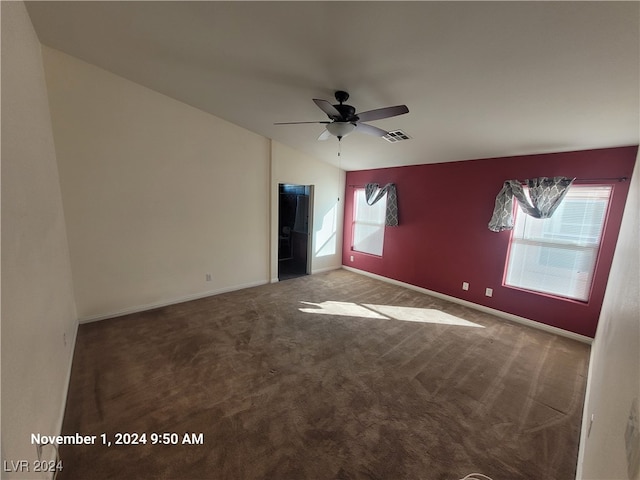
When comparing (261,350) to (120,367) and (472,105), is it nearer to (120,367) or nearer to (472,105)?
(120,367)

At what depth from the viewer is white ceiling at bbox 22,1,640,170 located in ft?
4.95

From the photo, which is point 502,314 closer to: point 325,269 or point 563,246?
point 563,246

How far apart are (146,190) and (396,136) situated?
342 centimetres

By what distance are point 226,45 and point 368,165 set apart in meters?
3.36

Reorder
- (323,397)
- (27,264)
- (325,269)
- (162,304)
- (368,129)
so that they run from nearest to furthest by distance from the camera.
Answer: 1. (27,264)
2. (323,397)
3. (368,129)
4. (162,304)
5. (325,269)

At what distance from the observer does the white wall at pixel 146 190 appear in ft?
9.41

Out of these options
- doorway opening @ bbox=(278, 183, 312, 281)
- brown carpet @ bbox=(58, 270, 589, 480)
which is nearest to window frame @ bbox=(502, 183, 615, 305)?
brown carpet @ bbox=(58, 270, 589, 480)

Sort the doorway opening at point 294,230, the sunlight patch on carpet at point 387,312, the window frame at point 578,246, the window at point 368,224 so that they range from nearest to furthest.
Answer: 1. the window frame at point 578,246
2. the sunlight patch on carpet at point 387,312
3. the window at point 368,224
4. the doorway opening at point 294,230

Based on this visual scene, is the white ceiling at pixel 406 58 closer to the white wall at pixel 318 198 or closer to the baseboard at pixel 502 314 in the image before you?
the white wall at pixel 318 198

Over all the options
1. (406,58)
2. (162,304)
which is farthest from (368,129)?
(162,304)

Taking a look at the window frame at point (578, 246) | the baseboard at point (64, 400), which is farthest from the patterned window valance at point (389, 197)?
the baseboard at point (64, 400)

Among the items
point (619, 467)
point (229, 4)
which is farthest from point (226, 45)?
point (619, 467)

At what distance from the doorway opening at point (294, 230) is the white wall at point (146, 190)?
4.23 feet

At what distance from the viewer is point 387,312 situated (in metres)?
3.74
